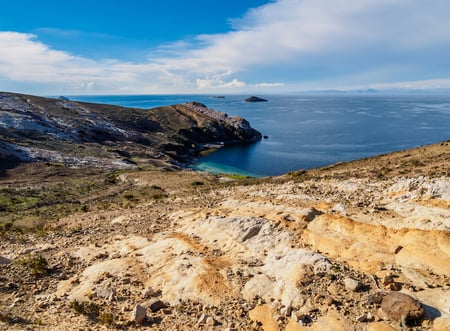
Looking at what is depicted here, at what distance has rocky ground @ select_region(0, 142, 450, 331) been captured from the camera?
10.3m

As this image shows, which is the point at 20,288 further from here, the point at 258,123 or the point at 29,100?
the point at 258,123

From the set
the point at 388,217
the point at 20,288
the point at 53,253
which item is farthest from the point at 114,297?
the point at 388,217

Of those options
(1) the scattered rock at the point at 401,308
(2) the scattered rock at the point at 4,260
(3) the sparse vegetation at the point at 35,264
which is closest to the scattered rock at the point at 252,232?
(1) the scattered rock at the point at 401,308

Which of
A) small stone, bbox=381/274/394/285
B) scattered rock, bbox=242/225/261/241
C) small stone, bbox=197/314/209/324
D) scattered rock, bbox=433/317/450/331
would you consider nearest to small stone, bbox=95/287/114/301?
small stone, bbox=197/314/209/324

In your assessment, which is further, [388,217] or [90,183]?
[90,183]

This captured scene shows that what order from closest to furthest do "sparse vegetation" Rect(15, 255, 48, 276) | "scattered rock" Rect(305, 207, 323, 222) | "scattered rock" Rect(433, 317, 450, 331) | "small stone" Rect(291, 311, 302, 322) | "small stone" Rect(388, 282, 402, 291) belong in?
"scattered rock" Rect(433, 317, 450, 331)
"small stone" Rect(291, 311, 302, 322)
"small stone" Rect(388, 282, 402, 291)
"sparse vegetation" Rect(15, 255, 48, 276)
"scattered rock" Rect(305, 207, 323, 222)

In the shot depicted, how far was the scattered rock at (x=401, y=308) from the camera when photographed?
29.7 feet

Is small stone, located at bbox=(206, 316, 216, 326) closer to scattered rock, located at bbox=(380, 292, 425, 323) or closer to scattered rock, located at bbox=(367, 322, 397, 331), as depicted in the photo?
scattered rock, located at bbox=(367, 322, 397, 331)

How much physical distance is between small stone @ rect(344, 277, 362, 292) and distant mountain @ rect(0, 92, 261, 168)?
5840 centimetres

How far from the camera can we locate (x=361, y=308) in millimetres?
9938

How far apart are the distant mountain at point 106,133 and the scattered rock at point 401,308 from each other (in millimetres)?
59868

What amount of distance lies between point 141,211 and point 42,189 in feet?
86.4

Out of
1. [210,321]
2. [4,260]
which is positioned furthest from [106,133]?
[210,321]

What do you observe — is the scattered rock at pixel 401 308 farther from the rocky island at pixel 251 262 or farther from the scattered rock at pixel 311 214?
the scattered rock at pixel 311 214
